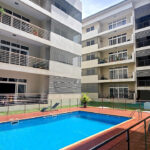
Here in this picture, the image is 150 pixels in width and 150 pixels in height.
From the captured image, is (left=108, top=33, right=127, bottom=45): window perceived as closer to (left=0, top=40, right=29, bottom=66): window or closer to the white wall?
the white wall

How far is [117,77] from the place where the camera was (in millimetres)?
24281

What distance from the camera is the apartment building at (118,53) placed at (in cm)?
2148

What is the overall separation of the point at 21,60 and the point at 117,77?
16.1 m

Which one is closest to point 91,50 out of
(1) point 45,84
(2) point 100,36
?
(2) point 100,36

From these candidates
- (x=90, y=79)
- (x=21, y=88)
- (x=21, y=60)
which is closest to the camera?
(x=21, y=60)

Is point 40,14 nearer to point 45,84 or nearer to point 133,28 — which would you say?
point 45,84

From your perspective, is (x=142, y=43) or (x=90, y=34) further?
(x=90, y=34)

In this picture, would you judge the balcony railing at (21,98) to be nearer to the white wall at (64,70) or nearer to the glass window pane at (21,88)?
the glass window pane at (21,88)

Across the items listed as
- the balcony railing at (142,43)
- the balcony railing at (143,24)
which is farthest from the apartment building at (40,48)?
the balcony railing at (143,24)

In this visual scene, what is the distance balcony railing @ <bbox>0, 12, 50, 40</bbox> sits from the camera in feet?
44.9

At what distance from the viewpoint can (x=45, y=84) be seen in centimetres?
1644

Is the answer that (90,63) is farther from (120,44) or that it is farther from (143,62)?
(143,62)

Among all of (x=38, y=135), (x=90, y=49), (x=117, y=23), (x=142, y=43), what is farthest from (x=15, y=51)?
(x=142, y=43)

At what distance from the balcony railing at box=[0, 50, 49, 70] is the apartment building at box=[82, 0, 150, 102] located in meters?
12.1
